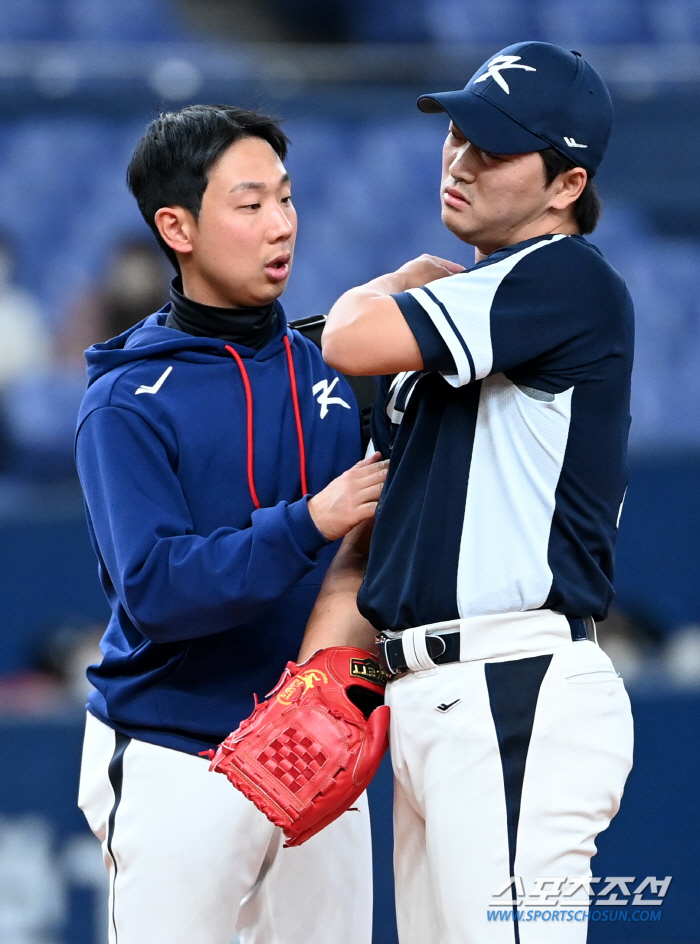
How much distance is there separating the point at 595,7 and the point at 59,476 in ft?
14.0

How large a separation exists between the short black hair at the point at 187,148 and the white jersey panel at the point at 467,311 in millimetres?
568

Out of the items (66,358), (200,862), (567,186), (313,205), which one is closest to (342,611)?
(200,862)

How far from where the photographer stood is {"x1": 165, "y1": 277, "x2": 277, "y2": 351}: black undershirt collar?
2486 mm

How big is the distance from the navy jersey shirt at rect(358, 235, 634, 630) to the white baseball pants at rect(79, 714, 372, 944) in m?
0.52

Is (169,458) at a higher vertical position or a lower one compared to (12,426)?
higher

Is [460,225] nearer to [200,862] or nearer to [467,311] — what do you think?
[467,311]

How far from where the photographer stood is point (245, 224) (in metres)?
2.39

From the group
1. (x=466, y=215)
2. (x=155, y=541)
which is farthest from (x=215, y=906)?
(x=466, y=215)

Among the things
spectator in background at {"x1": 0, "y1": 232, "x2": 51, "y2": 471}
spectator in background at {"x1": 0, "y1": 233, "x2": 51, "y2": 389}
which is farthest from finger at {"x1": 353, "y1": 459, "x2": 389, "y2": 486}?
spectator in background at {"x1": 0, "y1": 233, "x2": 51, "y2": 389}

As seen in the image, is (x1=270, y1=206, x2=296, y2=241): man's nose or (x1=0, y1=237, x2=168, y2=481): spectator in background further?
(x1=0, y1=237, x2=168, y2=481): spectator in background

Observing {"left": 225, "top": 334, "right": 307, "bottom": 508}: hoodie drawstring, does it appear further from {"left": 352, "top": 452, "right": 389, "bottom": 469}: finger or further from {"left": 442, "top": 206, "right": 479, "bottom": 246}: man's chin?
{"left": 442, "top": 206, "right": 479, "bottom": 246}: man's chin

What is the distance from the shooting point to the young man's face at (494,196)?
6.97ft

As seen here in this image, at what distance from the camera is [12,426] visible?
523 cm

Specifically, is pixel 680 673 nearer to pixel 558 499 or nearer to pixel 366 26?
pixel 558 499
